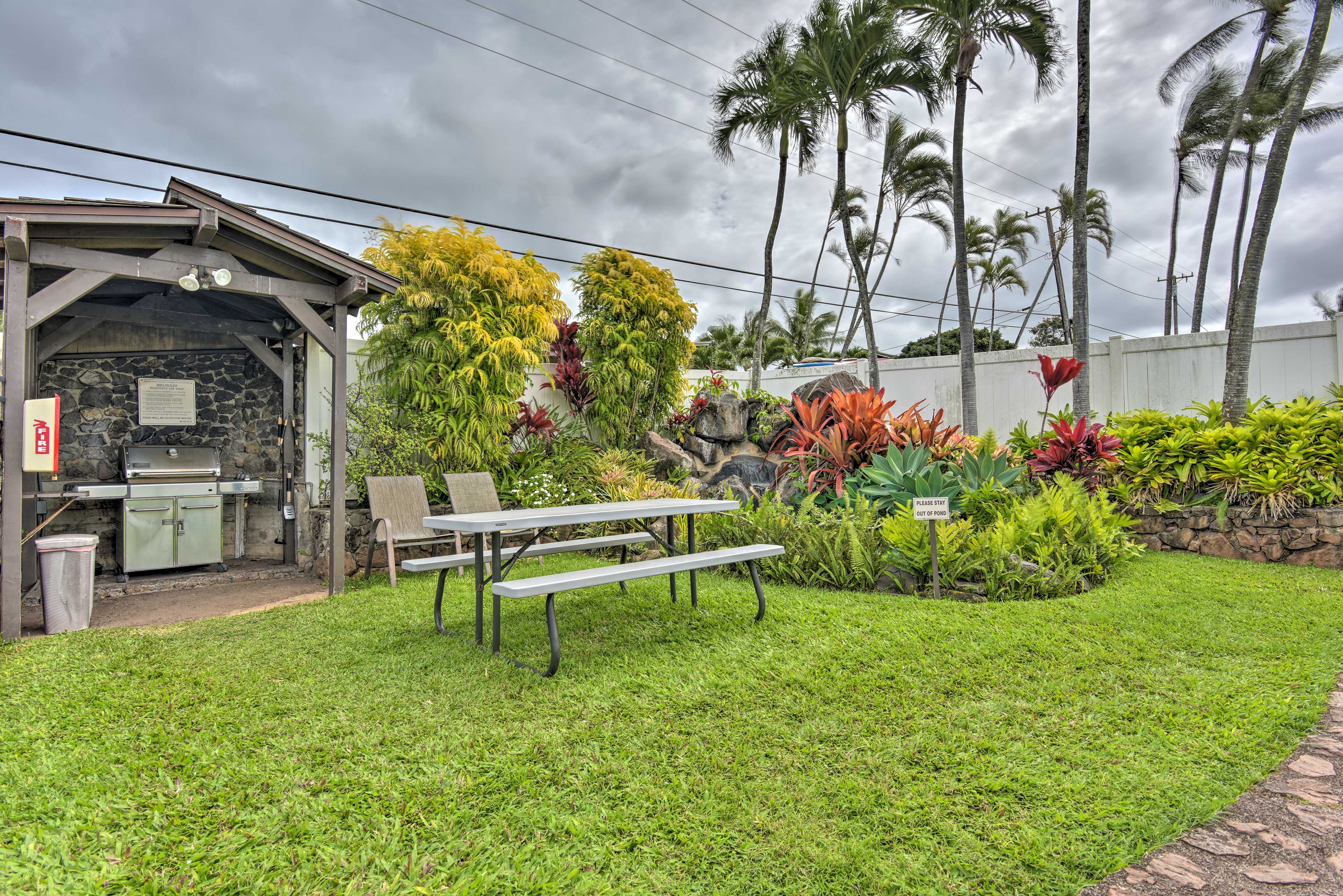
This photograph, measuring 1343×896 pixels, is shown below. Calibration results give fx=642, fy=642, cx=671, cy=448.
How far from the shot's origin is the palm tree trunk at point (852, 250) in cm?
970

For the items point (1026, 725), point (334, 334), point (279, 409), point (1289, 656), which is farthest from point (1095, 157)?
point (279, 409)

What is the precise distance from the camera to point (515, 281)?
21.5 feet

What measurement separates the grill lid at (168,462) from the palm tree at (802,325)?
23.2 metres

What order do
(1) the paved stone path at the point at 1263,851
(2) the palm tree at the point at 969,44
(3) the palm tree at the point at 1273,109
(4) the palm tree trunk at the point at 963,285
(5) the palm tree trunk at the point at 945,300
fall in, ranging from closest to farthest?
1. (1) the paved stone path at the point at 1263,851
2. (2) the palm tree at the point at 969,44
3. (4) the palm tree trunk at the point at 963,285
4. (3) the palm tree at the point at 1273,109
5. (5) the palm tree trunk at the point at 945,300

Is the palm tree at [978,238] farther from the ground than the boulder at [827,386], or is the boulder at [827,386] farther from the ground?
the palm tree at [978,238]

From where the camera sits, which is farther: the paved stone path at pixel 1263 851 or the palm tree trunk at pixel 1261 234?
the palm tree trunk at pixel 1261 234

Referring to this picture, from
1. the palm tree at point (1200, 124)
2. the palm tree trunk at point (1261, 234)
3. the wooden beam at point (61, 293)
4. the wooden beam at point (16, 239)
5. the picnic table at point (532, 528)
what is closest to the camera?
the picnic table at point (532, 528)

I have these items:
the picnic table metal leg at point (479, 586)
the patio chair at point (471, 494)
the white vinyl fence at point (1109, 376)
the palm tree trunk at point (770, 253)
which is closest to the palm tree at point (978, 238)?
the white vinyl fence at point (1109, 376)

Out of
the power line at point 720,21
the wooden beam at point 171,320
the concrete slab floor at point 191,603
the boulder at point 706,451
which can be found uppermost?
the power line at point 720,21

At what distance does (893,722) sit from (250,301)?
6.30 meters

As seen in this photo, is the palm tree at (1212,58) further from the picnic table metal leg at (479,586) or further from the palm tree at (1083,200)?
the picnic table metal leg at (479,586)

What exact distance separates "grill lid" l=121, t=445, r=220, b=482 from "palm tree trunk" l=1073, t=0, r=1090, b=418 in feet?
29.0

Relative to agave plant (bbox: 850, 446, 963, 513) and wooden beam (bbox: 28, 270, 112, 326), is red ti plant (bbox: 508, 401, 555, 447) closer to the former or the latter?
agave plant (bbox: 850, 446, 963, 513)

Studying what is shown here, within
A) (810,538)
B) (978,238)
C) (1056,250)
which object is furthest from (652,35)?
(1056,250)
